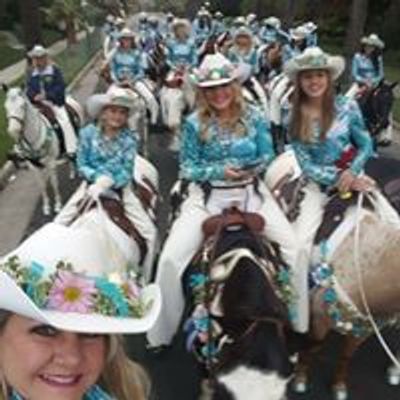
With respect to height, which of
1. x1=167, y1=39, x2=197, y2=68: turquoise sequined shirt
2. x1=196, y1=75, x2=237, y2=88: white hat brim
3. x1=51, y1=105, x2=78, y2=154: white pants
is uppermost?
x1=196, y1=75, x2=237, y2=88: white hat brim

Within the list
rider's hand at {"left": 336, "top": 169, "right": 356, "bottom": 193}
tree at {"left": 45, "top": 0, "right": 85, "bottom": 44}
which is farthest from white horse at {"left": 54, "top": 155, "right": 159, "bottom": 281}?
tree at {"left": 45, "top": 0, "right": 85, "bottom": 44}

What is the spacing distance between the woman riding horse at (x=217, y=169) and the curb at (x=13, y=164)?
23.5 feet

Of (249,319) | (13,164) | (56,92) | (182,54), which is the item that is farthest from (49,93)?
(249,319)

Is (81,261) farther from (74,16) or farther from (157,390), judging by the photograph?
(74,16)

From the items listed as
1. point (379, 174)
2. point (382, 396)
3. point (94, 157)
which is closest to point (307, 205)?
point (382, 396)

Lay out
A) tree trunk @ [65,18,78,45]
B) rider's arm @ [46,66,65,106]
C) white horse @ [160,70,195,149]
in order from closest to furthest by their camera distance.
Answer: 1. rider's arm @ [46,66,65,106]
2. white horse @ [160,70,195,149]
3. tree trunk @ [65,18,78,45]

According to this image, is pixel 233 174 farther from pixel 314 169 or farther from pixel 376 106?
pixel 376 106

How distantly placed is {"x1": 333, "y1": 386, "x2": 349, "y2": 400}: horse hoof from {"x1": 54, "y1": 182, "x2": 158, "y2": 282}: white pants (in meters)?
1.74

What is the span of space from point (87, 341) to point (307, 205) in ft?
15.0

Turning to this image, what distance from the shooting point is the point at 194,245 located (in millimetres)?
6059

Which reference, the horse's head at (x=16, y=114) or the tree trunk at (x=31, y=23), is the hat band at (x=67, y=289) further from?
the tree trunk at (x=31, y=23)

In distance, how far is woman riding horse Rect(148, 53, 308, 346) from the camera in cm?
614

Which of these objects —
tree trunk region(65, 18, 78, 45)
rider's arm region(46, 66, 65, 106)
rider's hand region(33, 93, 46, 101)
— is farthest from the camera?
tree trunk region(65, 18, 78, 45)

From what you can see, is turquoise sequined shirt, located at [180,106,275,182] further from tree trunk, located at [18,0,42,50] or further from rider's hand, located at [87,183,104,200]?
tree trunk, located at [18,0,42,50]
